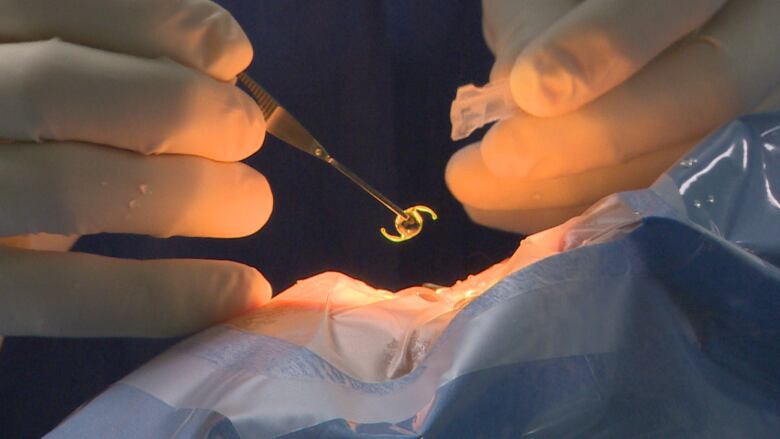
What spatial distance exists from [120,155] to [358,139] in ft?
1.50

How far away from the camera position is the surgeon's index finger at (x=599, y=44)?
2.21 feet

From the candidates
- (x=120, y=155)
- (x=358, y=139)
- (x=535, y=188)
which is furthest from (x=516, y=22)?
(x=120, y=155)

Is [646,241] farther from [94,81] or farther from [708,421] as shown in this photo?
[94,81]

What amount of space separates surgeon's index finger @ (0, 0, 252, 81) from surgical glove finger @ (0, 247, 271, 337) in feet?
0.58

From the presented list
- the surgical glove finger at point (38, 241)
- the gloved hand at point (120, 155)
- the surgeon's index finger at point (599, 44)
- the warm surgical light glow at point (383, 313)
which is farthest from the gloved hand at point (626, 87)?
the surgical glove finger at point (38, 241)

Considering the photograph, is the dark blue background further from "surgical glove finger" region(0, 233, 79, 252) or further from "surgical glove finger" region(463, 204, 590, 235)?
"surgical glove finger" region(0, 233, 79, 252)

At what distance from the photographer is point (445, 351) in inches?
21.3

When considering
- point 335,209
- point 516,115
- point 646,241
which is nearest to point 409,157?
point 335,209

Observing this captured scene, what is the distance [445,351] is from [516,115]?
30 centimetres

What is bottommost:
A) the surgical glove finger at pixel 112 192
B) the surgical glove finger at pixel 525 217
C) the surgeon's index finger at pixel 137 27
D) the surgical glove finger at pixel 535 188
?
the surgical glove finger at pixel 525 217

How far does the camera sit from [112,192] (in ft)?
2.14

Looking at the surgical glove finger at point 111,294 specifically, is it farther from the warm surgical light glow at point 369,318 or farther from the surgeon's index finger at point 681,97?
the surgeon's index finger at point 681,97

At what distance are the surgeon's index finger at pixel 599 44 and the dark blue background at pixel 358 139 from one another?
15.3 inches

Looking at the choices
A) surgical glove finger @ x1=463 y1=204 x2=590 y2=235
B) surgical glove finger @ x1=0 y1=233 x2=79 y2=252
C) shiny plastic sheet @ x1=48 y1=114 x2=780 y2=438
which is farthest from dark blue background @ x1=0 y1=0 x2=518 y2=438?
shiny plastic sheet @ x1=48 y1=114 x2=780 y2=438
